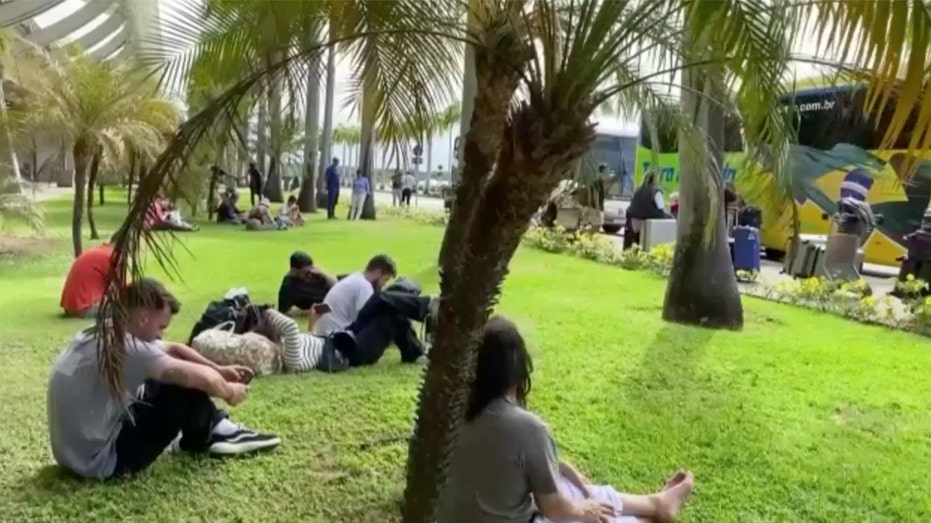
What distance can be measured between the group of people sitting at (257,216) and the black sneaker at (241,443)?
50.7 feet

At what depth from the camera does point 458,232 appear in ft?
10.9

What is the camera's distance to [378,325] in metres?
6.86

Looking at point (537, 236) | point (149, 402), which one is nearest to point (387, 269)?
point (149, 402)

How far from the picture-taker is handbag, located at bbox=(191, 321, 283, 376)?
6.00m

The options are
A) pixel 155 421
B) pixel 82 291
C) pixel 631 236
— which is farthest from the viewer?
pixel 631 236

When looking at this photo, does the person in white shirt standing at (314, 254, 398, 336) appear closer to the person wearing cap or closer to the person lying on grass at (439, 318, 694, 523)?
the person lying on grass at (439, 318, 694, 523)

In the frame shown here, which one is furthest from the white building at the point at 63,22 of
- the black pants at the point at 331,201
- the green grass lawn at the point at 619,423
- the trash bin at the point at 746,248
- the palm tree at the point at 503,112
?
the palm tree at the point at 503,112

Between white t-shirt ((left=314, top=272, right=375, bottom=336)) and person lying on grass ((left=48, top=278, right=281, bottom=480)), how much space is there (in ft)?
8.17

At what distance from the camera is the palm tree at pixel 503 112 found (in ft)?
9.87

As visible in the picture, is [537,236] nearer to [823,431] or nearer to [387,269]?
[387,269]

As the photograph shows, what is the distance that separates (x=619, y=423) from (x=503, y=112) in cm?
309

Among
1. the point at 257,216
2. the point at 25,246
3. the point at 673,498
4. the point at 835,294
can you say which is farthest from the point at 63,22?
the point at 673,498

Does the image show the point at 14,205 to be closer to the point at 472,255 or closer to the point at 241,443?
the point at 241,443

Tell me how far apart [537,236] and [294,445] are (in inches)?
521
